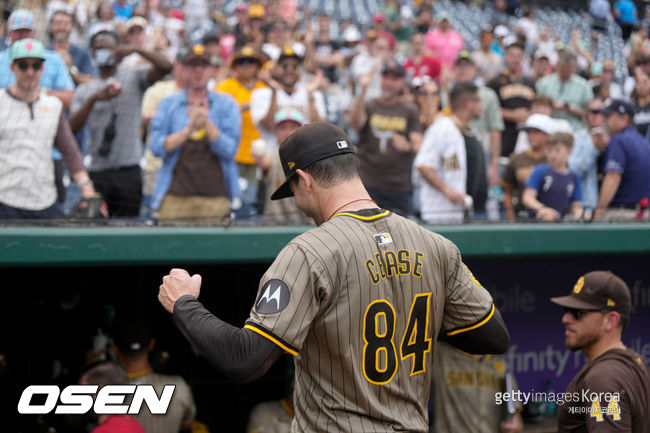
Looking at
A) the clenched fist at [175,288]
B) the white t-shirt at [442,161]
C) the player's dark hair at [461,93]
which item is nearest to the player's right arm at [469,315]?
the clenched fist at [175,288]

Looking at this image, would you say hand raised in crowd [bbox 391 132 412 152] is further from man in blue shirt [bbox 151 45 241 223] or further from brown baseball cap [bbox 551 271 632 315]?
brown baseball cap [bbox 551 271 632 315]

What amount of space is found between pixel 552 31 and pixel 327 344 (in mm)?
14656

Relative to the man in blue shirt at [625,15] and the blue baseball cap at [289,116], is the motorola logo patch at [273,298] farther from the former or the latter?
the man in blue shirt at [625,15]

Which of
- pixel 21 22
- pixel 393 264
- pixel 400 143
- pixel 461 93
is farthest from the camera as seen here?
pixel 400 143

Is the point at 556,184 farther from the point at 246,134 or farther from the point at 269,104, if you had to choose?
the point at 246,134

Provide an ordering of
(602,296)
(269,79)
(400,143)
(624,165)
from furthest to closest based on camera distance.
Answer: (269,79) < (400,143) < (624,165) < (602,296)

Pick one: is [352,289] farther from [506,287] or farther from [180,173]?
[506,287]

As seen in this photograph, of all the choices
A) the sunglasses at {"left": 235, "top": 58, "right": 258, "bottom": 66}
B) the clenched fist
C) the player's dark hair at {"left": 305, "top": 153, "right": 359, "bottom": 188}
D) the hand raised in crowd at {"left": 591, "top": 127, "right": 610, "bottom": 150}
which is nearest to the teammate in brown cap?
the player's dark hair at {"left": 305, "top": 153, "right": 359, "bottom": 188}

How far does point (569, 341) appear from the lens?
3.86 metres

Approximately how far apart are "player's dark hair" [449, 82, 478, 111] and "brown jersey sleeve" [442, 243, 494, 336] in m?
3.71

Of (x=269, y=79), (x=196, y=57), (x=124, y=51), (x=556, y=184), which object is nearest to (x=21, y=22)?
(x=124, y=51)

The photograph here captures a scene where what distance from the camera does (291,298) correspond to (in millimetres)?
2150

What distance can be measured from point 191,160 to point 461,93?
2.12m

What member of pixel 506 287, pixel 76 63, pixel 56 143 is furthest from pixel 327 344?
pixel 76 63
